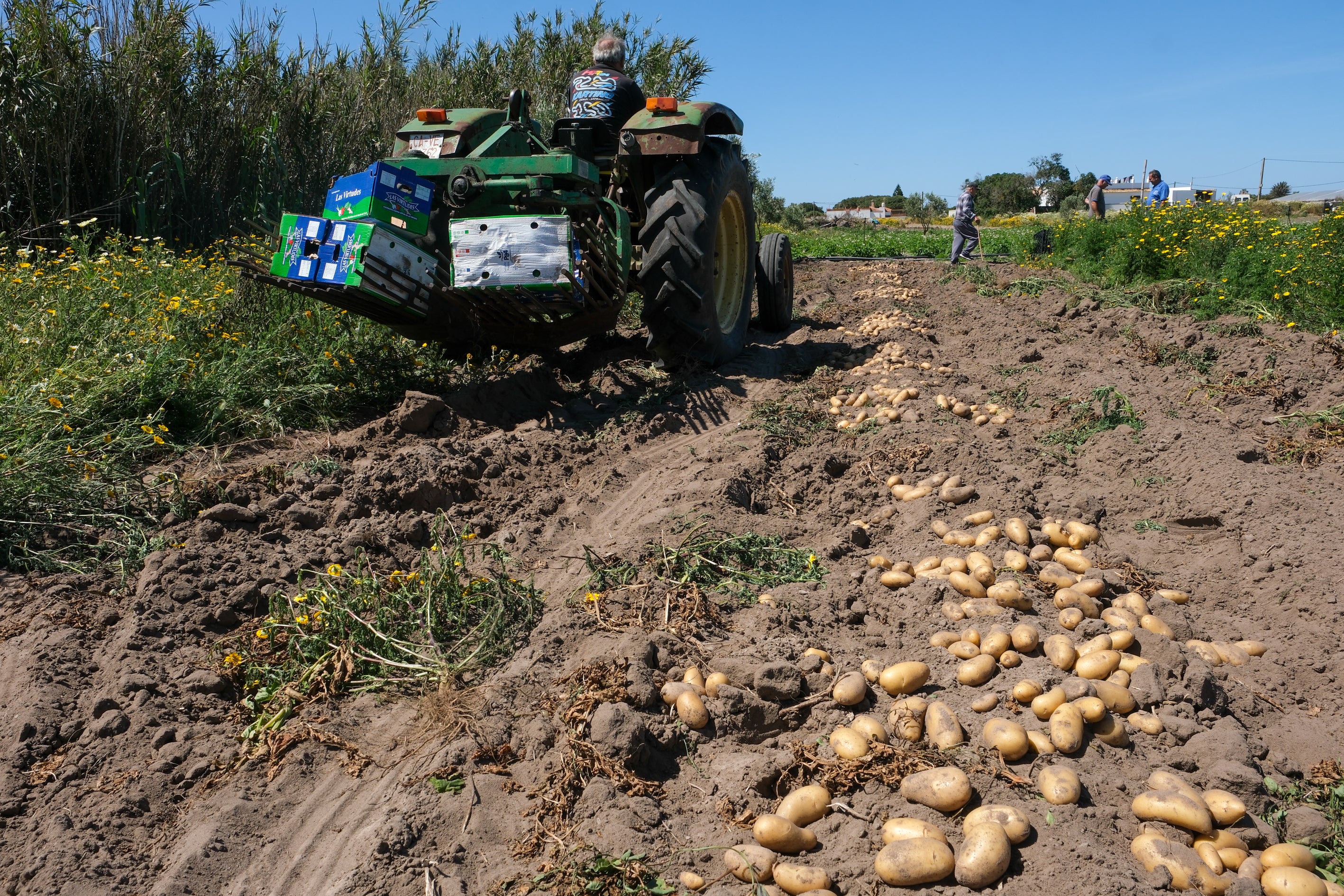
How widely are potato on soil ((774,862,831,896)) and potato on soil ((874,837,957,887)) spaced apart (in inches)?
5.4

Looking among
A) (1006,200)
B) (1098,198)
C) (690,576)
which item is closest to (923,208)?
(1006,200)

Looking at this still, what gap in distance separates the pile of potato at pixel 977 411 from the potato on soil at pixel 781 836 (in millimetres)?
3785

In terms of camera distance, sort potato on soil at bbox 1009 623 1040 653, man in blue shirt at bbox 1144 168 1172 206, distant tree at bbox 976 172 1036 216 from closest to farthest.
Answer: potato on soil at bbox 1009 623 1040 653 < man in blue shirt at bbox 1144 168 1172 206 < distant tree at bbox 976 172 1036 216

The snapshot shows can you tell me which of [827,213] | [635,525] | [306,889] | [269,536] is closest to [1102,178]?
[635,525]

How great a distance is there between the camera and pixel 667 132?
5.94 m

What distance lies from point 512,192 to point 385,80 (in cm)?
901

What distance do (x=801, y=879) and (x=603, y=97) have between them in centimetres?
596

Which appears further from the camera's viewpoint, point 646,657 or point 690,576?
point 690,576

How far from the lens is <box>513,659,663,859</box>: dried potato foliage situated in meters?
2.25

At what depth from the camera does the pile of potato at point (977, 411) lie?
548 centimetres

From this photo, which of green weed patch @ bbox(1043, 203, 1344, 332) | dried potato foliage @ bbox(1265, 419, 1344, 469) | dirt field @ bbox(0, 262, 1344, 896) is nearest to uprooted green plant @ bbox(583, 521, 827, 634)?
dirt field @ bbox(0, 262, 1344, 896)

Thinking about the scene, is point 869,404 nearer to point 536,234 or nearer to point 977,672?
point 536,234

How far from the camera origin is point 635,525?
13.5 ft

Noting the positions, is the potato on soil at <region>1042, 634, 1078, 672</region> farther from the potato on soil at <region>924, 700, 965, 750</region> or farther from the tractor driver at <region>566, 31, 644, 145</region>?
the tractor driver at <region>566, 31, 644, 145</region>
